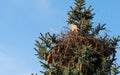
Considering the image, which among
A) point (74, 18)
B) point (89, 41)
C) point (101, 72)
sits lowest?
point (101, 72)

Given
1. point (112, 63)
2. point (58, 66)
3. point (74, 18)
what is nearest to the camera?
point (58, 66)

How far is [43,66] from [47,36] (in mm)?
1493

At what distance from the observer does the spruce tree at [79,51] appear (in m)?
23.2

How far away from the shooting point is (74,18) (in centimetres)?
2602

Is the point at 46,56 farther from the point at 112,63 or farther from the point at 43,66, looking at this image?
the point at 112,63

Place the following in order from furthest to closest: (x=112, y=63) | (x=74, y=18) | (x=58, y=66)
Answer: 1. (x=74, y=18)
2. (x=112, y=63)
3. (x=58, y=66)

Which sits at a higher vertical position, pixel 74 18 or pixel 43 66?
pixel 74 18

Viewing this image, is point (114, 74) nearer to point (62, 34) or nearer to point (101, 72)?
point (101, 72)

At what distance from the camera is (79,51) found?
23.3m

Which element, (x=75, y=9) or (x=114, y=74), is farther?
(x=75, y=9)

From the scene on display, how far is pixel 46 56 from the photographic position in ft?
78.9

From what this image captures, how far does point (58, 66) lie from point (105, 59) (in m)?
2.32

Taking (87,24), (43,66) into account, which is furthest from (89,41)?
(43,66)

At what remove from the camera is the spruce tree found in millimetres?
23234
